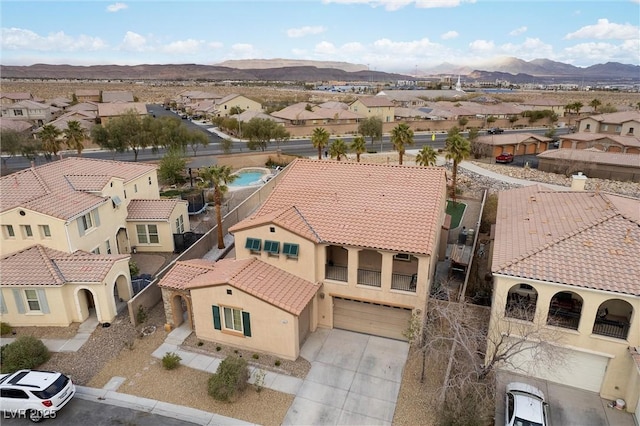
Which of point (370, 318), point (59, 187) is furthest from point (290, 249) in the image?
point (59, 187)

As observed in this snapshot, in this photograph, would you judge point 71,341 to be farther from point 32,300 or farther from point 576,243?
point 576,243

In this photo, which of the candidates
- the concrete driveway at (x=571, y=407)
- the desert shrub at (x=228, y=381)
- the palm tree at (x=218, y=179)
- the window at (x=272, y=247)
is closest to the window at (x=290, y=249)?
the window at (x=272, y=247)

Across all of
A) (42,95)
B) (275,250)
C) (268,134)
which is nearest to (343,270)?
(275,250)

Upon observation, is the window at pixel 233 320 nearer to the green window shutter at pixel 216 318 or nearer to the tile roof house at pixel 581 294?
the green window shutter at pixel 216 318

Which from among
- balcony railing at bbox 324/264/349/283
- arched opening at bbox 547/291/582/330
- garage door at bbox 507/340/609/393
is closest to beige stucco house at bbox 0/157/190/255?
balcony railing at bbox 324/264/349/283

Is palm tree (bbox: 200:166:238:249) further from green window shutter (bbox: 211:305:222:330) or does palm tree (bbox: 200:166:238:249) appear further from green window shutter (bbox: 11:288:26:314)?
green window shutter (bbox: 11:288:26:314)

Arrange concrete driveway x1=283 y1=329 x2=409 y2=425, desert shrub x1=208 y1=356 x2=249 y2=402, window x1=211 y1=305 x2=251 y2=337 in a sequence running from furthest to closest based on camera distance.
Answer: window x1=211 y1=305 x2=251 y2=337 → desert shrub x1=208 y1=356 x2=249 y2=402 → concrete driveway x1=283 y1=329 x2=409 y2=425
